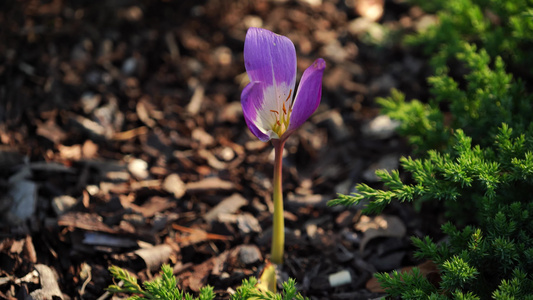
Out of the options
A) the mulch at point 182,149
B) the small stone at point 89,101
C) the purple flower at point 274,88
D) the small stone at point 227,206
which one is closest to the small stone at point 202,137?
the mulch at point 182,149

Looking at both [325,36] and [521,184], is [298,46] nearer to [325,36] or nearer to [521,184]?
[325,36]

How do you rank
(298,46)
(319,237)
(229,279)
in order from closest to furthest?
(229,279) < (319,237) < (298,46)

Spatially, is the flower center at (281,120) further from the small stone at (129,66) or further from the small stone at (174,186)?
the small stone at (129,66)

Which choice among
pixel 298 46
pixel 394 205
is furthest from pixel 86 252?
pixel 298 46

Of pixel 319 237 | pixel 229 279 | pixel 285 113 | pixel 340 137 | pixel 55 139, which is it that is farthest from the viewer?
pixel 340 137

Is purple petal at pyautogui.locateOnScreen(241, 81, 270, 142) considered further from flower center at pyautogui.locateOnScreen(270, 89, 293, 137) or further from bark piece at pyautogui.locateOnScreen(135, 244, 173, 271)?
bark piece at pyautogui.locateOnScreen(135, 244, 173, 271)

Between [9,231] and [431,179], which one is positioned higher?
[431,179]

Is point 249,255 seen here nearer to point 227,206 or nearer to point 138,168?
point 227,206
